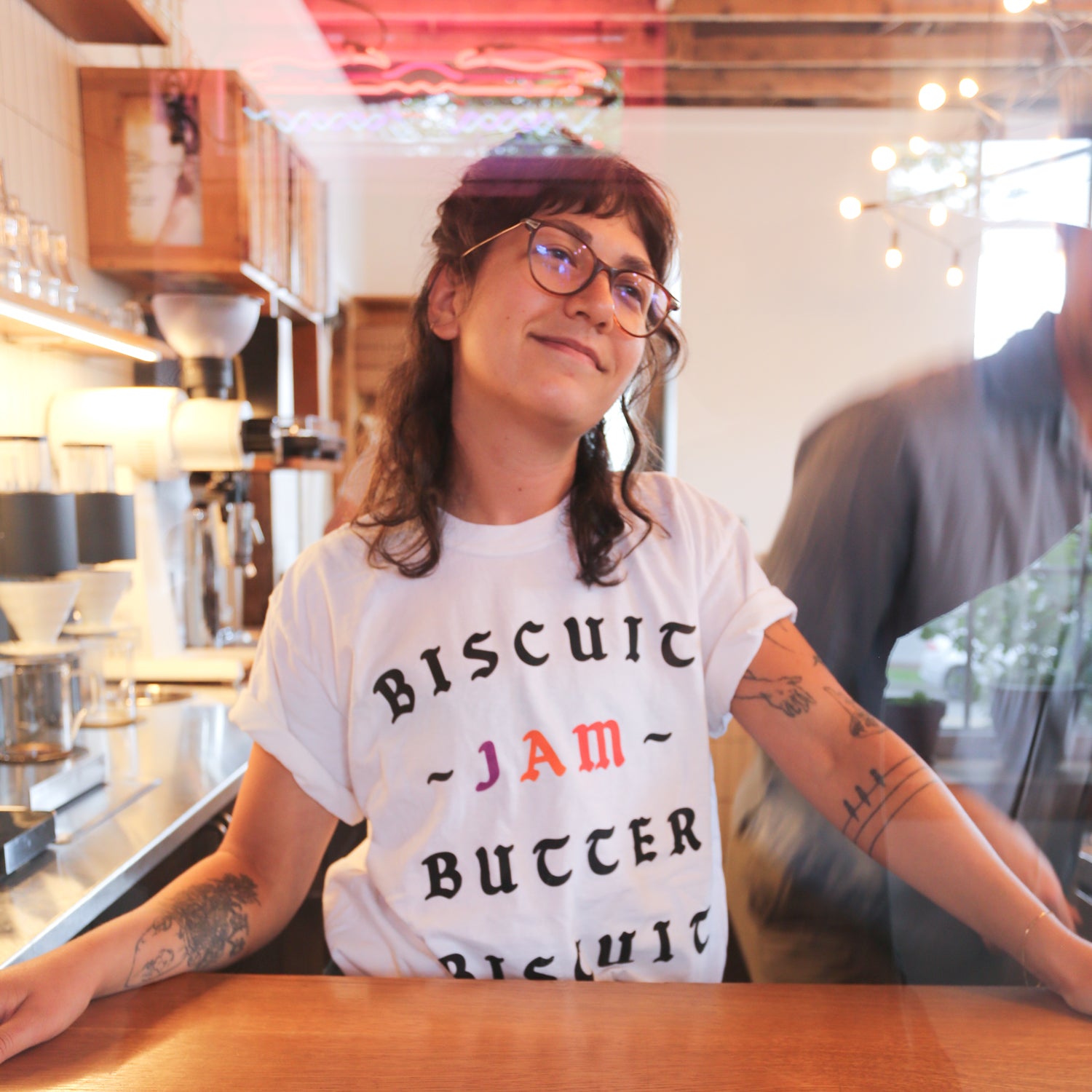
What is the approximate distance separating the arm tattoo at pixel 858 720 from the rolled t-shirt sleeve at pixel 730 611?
53 mm

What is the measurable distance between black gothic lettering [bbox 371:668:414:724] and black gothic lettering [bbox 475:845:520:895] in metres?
0.10

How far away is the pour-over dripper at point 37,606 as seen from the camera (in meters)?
0.80

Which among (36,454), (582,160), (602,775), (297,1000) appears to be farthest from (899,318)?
(36,454)

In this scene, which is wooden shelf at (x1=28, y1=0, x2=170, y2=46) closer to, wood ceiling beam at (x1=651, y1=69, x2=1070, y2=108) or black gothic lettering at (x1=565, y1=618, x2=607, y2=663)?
wood ceiling beam at (x1=651, y1=69, x2=1070, y2=108)

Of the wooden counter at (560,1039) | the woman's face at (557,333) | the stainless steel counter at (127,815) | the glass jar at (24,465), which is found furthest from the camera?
the glass jar at (24,465)

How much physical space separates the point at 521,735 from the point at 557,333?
248 mm

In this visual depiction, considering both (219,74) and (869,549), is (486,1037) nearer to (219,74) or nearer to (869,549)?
(869,549)

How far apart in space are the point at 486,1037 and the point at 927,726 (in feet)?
0.91

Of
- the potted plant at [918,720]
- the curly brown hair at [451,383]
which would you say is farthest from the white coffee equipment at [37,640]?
the potted plant at [918,720]

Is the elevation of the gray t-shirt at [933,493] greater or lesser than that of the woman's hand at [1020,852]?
greater

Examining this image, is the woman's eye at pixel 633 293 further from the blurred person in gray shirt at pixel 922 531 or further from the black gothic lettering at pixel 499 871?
the black gothic lettering at pixel 499 871

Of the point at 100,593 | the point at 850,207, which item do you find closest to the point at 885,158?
the point at 850,207

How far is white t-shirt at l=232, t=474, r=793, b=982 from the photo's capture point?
56 centimetres

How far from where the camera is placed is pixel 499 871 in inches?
22.1
